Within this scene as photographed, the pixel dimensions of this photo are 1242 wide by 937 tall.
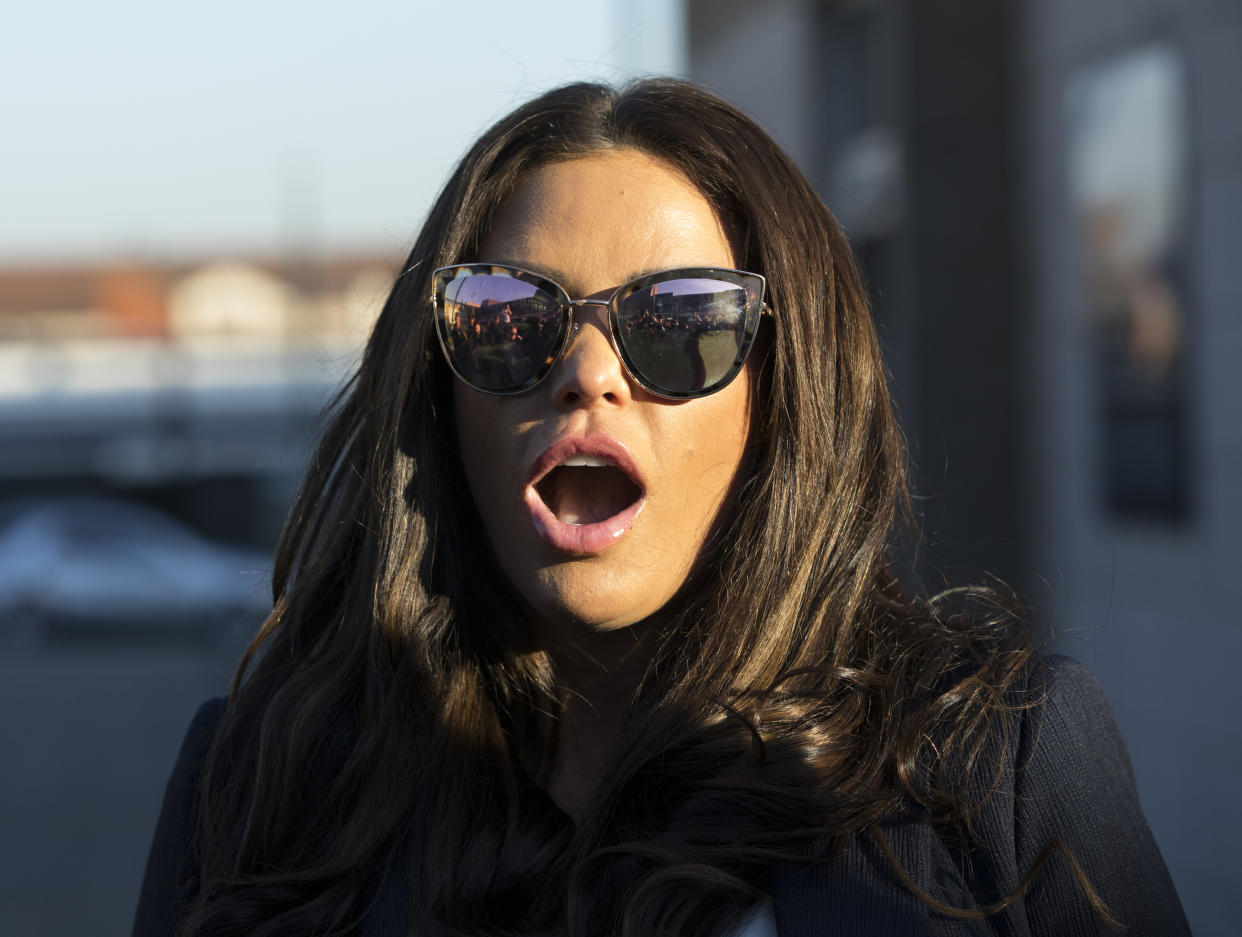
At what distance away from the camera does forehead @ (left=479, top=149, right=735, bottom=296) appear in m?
1.92

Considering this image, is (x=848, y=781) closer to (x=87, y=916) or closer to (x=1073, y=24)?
(x=87, y=916)

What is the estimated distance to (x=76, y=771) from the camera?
8297 millimetres

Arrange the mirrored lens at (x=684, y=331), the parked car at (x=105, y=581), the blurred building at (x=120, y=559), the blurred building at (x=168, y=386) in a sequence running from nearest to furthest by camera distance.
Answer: the mirrored lens at (x=684, y=331) → the blurred building at (x=120, y=559) → the parked car at (x=105, y=581) → the blurred building at (x=168, y=386)

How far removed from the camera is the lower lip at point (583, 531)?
6.01 feet

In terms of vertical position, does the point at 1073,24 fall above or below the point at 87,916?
above

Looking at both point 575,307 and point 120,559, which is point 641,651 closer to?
point 575,307

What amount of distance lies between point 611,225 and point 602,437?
32cm

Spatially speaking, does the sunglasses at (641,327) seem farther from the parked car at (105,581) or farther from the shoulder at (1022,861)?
the parked car at (105,581)

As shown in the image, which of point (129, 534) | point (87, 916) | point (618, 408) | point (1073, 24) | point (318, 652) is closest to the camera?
point (618, 408)

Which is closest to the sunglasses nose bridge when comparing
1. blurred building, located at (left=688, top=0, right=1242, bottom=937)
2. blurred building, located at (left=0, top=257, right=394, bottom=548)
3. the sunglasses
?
the sunglasses

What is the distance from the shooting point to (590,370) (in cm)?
188

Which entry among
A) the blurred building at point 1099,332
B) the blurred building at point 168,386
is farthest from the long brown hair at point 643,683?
the blurred building at point 168,386

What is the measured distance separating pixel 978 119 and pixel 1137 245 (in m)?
1.68

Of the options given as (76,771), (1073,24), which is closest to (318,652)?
(1073,24)
